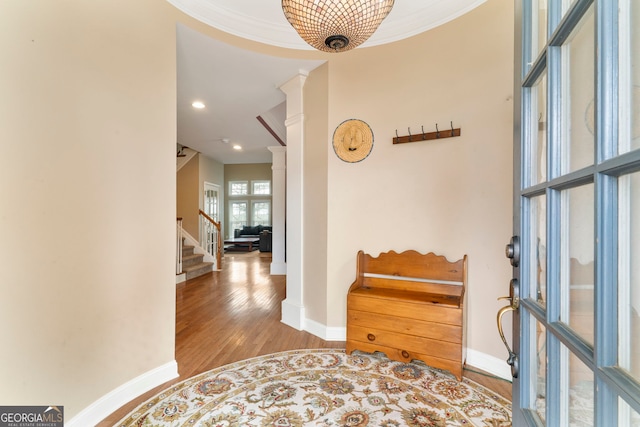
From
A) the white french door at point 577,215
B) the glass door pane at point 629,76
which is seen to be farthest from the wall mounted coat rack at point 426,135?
the glass door pane at point 629,76

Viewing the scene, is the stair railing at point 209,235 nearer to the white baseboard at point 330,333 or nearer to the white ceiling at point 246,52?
the white ceiling at point 246,52

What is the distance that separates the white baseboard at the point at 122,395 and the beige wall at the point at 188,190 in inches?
220

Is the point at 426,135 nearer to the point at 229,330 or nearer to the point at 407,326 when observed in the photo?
the point at 407,326

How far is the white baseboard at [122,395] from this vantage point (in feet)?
5.12

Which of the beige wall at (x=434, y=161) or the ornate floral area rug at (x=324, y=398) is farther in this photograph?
the beige wall at (x=434, y=161)

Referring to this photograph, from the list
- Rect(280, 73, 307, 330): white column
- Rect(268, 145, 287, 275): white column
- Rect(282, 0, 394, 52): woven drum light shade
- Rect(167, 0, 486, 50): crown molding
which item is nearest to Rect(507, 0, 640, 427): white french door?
Rect(282, 0, 394, 52): woven drum light shade

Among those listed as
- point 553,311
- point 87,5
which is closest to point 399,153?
point 553,311

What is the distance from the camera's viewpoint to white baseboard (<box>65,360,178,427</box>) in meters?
1.56

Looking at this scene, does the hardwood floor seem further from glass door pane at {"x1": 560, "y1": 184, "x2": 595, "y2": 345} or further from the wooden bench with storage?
glass door pane at {"x1": 560, "y1": 184, "x2": 595, "y2": 345}

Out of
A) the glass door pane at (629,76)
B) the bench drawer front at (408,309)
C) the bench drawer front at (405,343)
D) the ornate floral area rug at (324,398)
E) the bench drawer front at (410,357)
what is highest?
the glass door pane at (629,76)

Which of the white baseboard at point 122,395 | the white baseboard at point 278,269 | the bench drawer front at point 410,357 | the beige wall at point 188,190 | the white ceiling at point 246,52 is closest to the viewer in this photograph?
the white baseboard at point 122,395

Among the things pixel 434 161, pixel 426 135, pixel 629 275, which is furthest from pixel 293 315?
pixel 629 275

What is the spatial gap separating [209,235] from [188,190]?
55.8 inches

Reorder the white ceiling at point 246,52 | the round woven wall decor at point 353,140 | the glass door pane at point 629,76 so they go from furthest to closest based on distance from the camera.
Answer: the round woven wall decor at point 353,140 < the white ceiling at point 246,52 < the glass door pane at point 629,76
